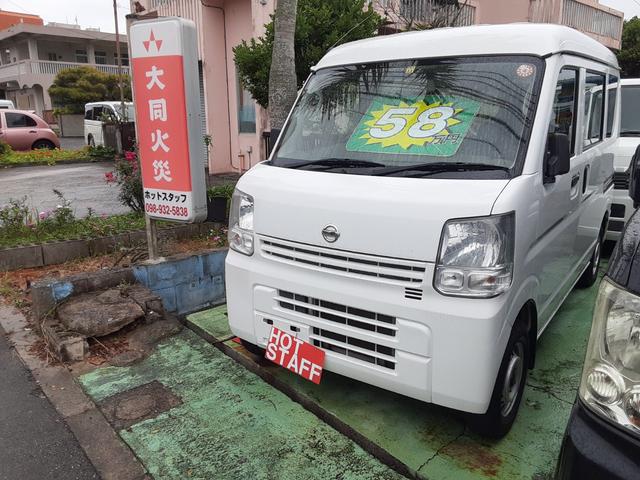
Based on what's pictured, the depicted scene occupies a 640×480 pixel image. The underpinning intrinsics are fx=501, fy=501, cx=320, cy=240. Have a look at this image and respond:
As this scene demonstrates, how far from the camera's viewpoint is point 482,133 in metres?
2.79

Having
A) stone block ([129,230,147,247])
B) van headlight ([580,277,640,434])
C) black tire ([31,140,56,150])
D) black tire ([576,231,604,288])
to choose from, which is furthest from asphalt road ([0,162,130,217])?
van headlight ([580,277,640,434])

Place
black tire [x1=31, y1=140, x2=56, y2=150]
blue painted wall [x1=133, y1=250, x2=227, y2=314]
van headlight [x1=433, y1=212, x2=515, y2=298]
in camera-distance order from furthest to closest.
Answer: black tire [x1=31, y1=140, x2=56, y2=150]
blue painted wall [x1=133, y1=250, x2=227, y2=314]
van headlight [x1=433, y1=212, x2=515, y2=298]

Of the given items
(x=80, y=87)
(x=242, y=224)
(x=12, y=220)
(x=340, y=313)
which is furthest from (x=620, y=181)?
(x=80, y=87)

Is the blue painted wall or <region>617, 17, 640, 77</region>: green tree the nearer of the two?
the blue painted wall

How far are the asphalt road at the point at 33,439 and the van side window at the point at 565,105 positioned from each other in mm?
3286

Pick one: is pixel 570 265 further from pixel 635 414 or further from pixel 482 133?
pixel 635 414

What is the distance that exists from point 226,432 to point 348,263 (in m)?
1.25

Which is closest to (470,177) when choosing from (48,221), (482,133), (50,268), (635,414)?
(482,133)

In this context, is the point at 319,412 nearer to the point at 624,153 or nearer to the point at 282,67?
the point at 282,67

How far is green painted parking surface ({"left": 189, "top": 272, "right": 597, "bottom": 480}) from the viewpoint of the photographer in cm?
258

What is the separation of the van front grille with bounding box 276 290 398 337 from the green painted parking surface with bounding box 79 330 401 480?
2.30 feet

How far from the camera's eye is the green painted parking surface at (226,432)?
2605 mm

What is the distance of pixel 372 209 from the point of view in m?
2.53

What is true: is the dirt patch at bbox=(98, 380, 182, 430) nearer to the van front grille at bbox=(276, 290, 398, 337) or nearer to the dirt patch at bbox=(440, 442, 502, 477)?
the van front grille at bbox=(276, 290, 398, 337)
